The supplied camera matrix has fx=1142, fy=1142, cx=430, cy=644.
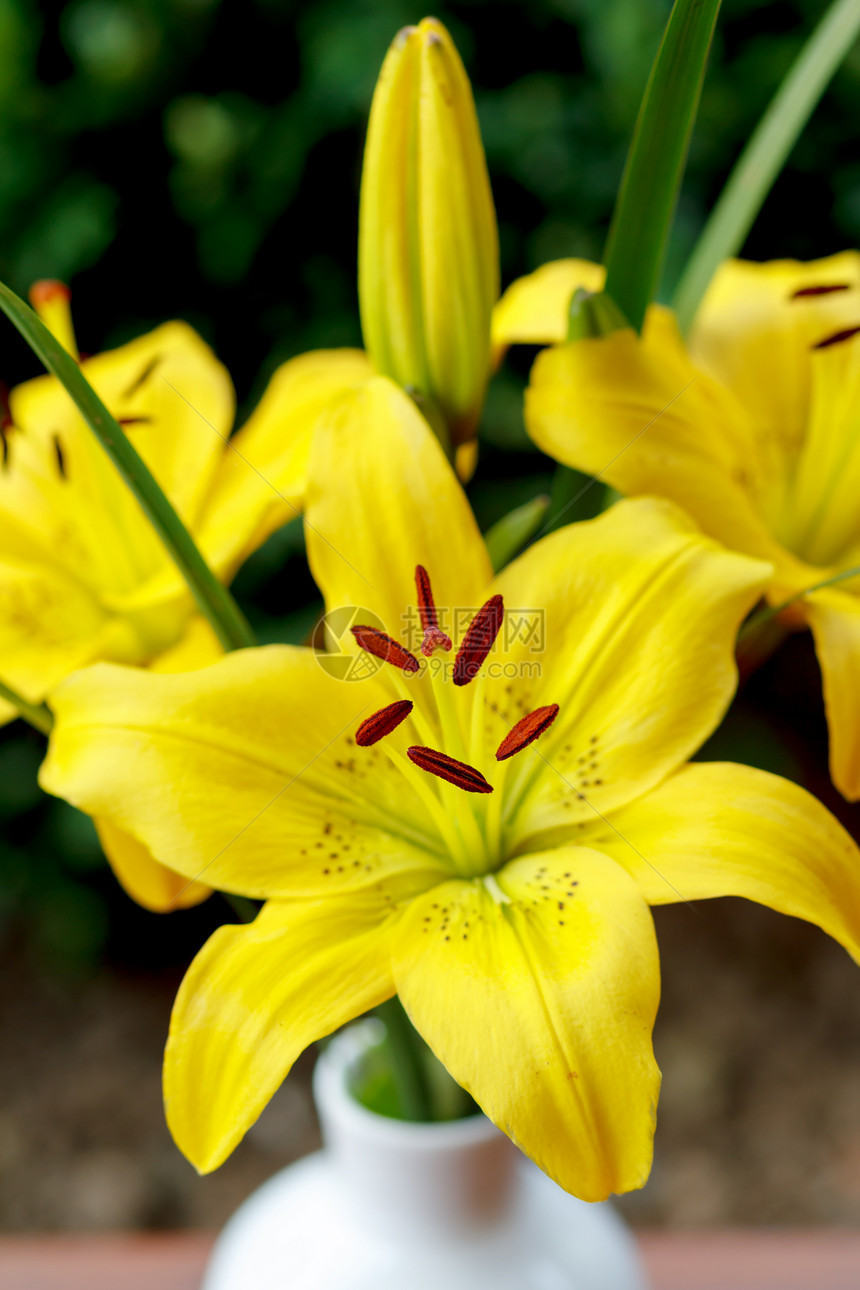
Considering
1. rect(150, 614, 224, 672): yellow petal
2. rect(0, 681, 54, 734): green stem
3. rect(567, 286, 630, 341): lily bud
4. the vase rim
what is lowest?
the vase rim

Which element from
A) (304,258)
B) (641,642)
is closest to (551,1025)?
(641,642)

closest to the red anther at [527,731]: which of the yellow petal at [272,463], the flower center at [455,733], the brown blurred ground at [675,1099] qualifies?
the flower center at [455,733]

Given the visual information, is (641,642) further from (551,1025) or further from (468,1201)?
(468,1201)

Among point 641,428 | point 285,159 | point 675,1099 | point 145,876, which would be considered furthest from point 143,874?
point 675,1099

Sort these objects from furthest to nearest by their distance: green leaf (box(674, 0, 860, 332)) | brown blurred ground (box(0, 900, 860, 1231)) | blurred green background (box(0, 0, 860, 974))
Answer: brown blurred ground (box(0, 900, 860, 1231)), blurred green background (box(0, 0, 860, 974)), green leaf (box(674, 0, 860, 332))

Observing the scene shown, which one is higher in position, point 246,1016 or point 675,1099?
point 246,1016

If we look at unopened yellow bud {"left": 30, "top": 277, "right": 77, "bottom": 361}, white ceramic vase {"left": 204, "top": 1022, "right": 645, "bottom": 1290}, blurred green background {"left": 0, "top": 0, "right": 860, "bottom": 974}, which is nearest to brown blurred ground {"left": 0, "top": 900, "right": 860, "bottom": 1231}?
blurred green background {"left": 0, "top": 0, "right": 860, "bottom": 974}

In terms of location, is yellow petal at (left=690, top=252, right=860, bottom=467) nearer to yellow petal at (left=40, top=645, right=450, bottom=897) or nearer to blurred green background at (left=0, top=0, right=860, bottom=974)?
yellow petal at (left=40, top=645, right=450, bottom=897)

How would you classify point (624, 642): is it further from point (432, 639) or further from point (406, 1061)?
point (406, 1061)
